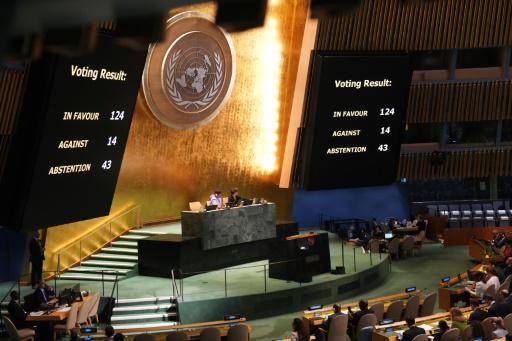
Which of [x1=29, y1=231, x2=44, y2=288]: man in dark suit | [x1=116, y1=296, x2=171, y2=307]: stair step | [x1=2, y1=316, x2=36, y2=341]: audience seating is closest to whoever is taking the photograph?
[x1=2, y1=316, x2=36, y2=341]: audience seating

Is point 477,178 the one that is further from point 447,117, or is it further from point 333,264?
point 333,264

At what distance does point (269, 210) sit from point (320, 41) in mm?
4437

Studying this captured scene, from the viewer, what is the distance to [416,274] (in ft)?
65.3

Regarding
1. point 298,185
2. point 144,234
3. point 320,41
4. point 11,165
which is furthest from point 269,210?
point 11,165

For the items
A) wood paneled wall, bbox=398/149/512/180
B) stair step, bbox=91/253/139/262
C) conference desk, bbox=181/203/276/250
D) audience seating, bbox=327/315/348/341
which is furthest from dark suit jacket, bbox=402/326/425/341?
wood paneled wall, bbox=398/149/512/180

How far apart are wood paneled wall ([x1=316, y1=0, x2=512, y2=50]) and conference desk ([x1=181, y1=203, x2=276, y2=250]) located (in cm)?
455

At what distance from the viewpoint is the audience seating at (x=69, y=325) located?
44.6ft

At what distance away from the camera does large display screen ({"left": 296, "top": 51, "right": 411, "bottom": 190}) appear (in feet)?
59.7

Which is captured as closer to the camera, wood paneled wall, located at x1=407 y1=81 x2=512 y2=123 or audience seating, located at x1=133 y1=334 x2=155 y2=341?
audience seating, located at x1=133 y1=334 x2=155 y2=341

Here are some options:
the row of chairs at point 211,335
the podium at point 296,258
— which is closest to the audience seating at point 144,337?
the row of chairs at point 211,335

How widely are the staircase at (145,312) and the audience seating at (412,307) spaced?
14.4 ft

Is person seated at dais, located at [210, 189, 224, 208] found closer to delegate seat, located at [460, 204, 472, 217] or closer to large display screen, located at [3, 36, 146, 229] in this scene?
large display screen, located at [3, 36, 146, 229]

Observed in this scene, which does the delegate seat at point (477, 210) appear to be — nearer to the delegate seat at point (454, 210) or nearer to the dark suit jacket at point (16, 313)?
the delegate seat at point (454, 210)

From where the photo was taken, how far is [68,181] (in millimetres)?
13672
